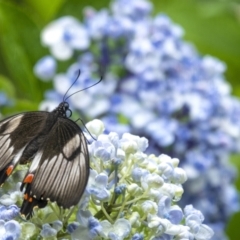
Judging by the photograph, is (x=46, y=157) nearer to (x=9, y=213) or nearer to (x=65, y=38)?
(x=9, y=213)

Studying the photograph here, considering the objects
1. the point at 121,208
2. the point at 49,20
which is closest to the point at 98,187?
the point at 121,208

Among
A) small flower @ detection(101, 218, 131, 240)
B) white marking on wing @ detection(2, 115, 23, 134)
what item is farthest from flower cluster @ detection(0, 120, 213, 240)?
white marking on wing @ detection(2, 115, 23, 134)

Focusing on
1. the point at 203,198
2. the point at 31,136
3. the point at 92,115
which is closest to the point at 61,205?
the point at 31,136

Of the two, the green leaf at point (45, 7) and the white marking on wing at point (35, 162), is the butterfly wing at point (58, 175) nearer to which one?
the white marking on wing at point (35, 162)

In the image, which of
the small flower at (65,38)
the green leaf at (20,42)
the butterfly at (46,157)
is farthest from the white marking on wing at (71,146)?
the green leaf at (20,42)

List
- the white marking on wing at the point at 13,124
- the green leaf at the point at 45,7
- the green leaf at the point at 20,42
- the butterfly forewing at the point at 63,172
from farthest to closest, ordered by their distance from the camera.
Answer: the green leaf at the point at 45,7, the green leaf at the point at 20,42, the white marking on wing at the point at 13,124, the butterfly forewing at the point at 63,172

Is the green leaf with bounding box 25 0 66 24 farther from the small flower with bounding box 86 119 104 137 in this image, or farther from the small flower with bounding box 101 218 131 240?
the small flower with bounding box 101 218 131 240
